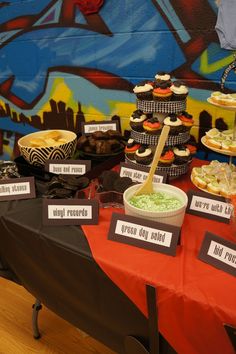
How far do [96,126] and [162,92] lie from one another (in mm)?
519

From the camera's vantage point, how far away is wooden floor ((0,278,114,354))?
146cm

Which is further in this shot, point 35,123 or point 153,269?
point 35,123

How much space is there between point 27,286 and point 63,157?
51 cm

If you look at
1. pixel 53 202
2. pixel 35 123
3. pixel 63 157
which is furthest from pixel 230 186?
pixel 35 123

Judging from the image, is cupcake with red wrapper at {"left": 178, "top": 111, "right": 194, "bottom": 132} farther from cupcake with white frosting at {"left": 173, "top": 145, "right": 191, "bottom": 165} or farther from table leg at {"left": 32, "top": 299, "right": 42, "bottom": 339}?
table leg at {"left": 32, "top": 299, "right": 42, "bottom": 339}

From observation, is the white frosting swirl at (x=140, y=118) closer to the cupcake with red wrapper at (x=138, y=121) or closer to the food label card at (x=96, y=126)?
the cupcake with red wrapper at (x=138, y=121)

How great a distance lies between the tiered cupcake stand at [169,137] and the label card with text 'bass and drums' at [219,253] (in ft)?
1.28

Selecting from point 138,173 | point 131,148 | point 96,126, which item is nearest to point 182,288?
point 138,173

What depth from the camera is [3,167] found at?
4.27 feet

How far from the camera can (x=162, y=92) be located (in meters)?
1.12

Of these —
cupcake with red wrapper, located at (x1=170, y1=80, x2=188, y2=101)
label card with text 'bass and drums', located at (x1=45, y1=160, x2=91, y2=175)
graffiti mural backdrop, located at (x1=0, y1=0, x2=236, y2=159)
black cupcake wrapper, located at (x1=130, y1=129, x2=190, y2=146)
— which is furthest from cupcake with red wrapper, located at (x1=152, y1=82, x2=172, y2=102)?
graffiti mural backdrop, located at (x1=0, y1=0, x2=236, y2=159)

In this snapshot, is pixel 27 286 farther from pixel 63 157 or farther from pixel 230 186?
pixel 230 186

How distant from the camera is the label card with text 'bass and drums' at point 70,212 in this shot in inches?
38.0

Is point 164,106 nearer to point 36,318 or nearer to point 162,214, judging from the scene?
point 162,214
